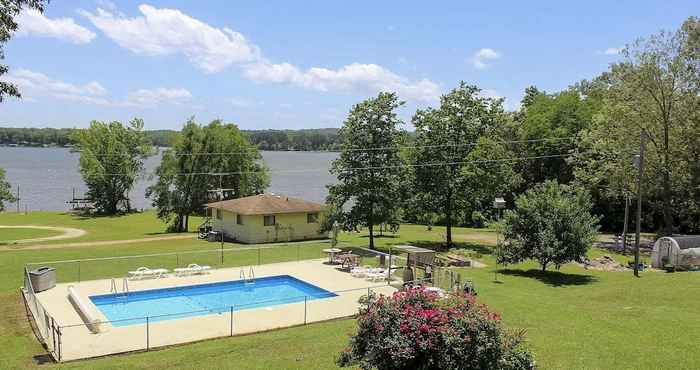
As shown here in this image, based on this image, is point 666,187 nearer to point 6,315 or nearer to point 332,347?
point 332,347

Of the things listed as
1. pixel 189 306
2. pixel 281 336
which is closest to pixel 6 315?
pixel 189 306

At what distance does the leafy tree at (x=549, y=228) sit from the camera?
83.5 feet

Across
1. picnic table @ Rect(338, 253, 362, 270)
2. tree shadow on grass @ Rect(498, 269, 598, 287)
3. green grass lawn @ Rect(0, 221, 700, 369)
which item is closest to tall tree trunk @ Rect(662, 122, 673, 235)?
green grass lawn @ Rect(0, 221, 700, 369)

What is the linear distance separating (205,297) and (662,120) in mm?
31718

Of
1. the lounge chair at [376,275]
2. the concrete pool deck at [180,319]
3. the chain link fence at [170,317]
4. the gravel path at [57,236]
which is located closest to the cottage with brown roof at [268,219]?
the chain link fence at [170,317]

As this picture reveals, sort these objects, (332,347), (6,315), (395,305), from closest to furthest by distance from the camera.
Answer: (395,305) < (332,347) < (6,315)

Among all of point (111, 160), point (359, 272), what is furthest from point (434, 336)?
point (111, 160)

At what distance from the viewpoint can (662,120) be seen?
120ft

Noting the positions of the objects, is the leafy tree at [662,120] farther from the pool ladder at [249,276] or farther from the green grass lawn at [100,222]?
the green grass lawn at [100,222]

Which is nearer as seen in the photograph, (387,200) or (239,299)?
(239,299)

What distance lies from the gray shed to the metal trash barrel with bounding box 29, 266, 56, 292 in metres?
30.0

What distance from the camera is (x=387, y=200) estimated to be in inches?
1362

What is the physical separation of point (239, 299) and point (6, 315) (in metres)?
8.49

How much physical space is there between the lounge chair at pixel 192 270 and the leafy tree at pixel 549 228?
48.5 ft
